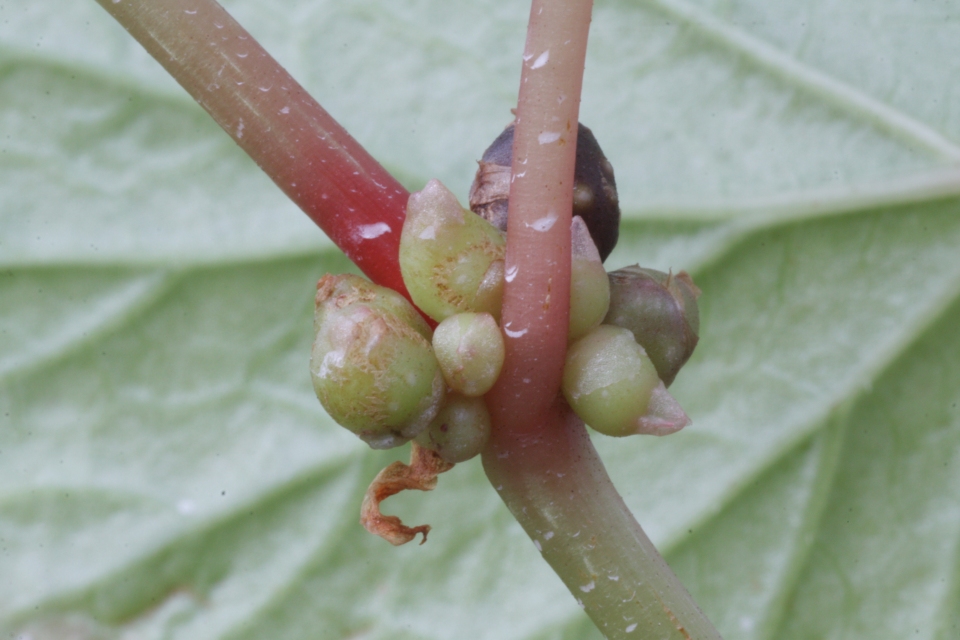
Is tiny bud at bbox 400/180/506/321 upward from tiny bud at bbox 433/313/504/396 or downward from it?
upward

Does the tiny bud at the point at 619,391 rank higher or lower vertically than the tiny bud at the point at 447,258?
lower

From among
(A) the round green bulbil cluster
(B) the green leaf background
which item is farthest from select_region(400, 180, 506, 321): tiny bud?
(B) the green leaf background

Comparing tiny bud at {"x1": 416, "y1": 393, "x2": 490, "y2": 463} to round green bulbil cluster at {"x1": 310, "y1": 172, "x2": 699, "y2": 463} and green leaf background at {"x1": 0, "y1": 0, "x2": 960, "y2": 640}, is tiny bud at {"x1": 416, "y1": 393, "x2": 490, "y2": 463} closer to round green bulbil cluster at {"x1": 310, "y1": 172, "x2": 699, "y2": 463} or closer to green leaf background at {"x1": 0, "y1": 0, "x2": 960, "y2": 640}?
round green bulbil cluster at {"x1": 310, "y1": 172, "x2": 699, "y2": 463}

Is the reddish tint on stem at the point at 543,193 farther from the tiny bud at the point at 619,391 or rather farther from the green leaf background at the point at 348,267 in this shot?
the green leaf background at the point at 348,267

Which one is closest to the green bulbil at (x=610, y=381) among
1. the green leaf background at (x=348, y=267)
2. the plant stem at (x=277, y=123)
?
the plant stem at (x=277, y=123)

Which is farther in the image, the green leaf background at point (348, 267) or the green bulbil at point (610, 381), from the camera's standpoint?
the green leaf background at point (348, 267)

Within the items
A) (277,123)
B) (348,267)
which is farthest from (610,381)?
(348,267)
